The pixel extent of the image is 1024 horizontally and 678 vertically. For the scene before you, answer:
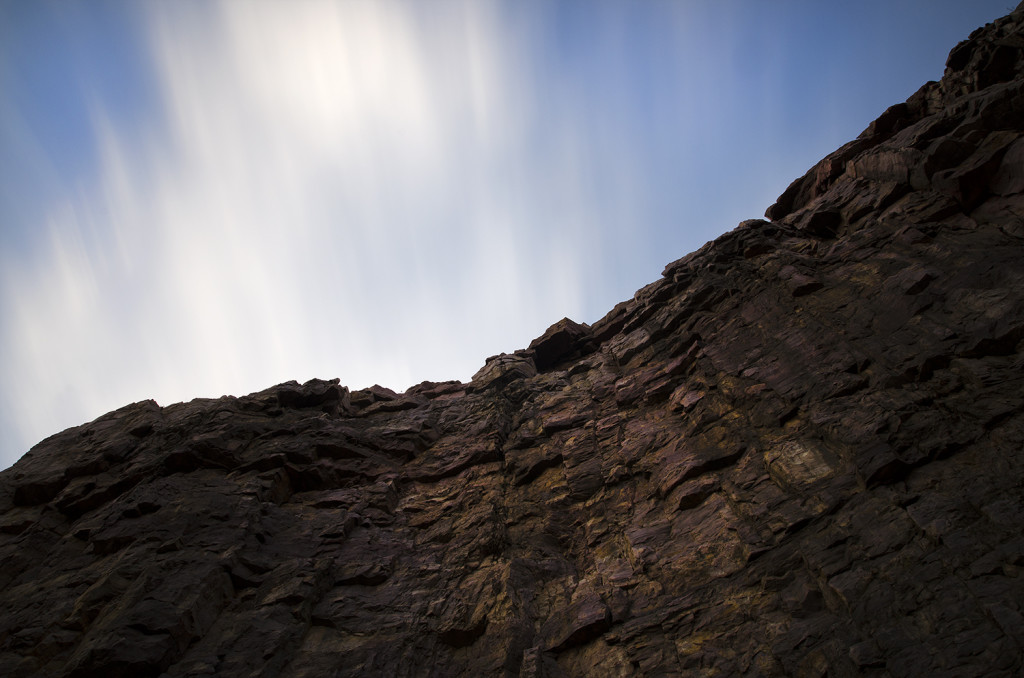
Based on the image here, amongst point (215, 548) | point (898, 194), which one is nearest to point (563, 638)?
point (215, 548)

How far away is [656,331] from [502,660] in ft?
62.2

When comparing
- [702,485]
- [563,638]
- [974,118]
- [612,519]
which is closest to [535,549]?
[612,519]

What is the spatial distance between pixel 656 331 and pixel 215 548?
77.2ft

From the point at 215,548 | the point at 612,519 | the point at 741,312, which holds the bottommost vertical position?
the point at 612,519

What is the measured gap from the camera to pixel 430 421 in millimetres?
31469

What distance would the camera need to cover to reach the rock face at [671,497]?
43.2ft

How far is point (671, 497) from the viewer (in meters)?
19.0

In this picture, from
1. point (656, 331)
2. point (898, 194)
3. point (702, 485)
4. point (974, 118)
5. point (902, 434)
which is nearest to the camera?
point (902, 434)

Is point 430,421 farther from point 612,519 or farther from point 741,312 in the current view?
point 741,312

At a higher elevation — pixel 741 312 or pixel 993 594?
pixel 741 312

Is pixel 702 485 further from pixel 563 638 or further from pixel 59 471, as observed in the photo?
pixel 59 471

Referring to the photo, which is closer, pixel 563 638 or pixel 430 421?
pixel 563 638

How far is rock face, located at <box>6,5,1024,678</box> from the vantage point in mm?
13172

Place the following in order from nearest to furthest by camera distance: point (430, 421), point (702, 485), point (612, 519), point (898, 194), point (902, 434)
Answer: point (902, 434) → point (702, 485) → point (612, 519) → point (898, 194) → point (430, 421)
